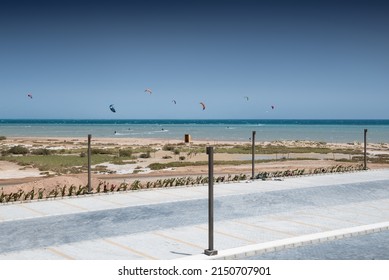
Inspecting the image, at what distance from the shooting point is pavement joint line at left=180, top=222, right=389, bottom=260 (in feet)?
28.9

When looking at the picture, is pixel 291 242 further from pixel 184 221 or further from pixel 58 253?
pixel 58 253

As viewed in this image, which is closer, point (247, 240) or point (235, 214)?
point (247, 240)

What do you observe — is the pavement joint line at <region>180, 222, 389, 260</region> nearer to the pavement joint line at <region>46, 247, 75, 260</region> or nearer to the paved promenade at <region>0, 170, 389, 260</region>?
the paved promenade at <region>0, 170, 389, 260</region>

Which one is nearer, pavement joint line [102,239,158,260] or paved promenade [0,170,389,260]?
pavement joint line [102,239,158,260]

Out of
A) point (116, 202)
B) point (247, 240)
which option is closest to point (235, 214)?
point (247, 240)

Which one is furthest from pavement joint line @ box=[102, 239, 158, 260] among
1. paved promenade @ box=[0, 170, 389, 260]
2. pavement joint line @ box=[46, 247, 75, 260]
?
pavement joint line @ box=[46, 247, 75, 260]

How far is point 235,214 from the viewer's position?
12711 millimetres

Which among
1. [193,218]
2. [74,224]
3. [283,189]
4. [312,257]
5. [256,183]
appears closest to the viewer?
[312,257]

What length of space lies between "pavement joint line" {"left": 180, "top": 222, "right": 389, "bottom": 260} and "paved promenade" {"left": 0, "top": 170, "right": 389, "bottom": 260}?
2 centimetres

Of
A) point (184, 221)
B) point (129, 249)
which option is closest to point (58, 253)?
point (129, 249)

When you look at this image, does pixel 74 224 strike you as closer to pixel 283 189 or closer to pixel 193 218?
pixel 193 218

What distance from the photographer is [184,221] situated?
38.7ft
